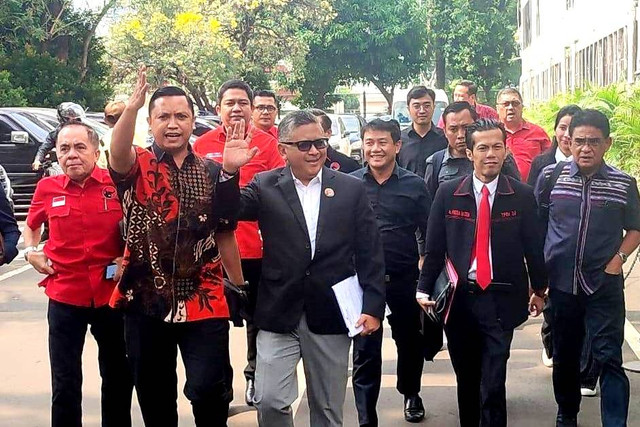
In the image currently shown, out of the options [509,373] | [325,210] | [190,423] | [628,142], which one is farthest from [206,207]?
[628,142]

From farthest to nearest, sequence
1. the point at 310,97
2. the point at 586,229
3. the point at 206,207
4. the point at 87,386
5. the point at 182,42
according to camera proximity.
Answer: the point at 310,97
the point at 182,42
the point at 87,386
the point at 586,229
the point at 206,207

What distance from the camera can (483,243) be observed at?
16.7 feet

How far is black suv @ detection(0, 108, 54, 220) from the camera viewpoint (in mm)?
16453

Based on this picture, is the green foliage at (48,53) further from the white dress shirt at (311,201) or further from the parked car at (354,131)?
the white dress shirt at (311,201)

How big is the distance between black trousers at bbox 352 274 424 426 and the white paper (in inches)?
35.7

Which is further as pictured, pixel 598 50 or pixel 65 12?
pixel 65 12

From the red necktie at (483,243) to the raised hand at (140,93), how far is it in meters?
1.98

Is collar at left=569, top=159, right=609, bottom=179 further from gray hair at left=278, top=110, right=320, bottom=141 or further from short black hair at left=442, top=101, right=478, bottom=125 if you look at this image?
gray hair at left=278, top=110, right=320, bottom=141

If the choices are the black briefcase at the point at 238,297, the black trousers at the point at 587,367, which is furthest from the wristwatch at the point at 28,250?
the black trousers at the point at 587,367

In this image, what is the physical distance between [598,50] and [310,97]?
28107 millimetres

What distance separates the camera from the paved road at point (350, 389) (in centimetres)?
595

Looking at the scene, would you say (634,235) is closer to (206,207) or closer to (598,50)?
(206,207)

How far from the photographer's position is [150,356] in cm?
441

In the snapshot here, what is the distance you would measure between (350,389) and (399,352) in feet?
2.63
